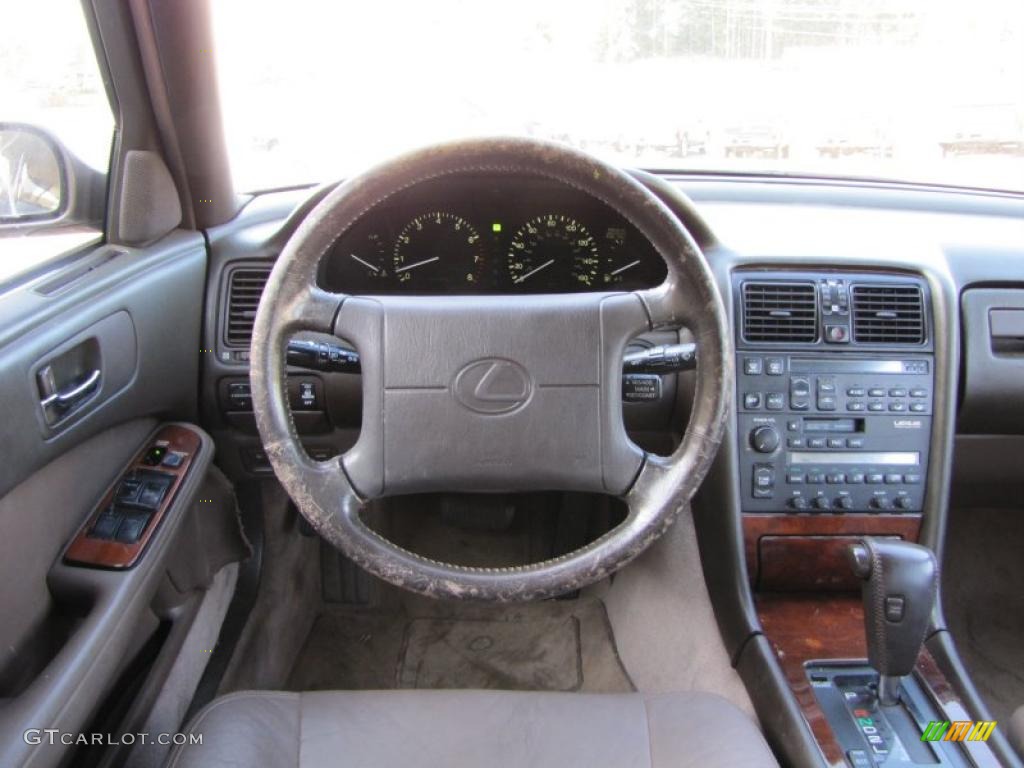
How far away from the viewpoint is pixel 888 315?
1894mm

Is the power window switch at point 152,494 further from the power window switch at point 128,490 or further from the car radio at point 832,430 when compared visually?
the car radio at point 832,430

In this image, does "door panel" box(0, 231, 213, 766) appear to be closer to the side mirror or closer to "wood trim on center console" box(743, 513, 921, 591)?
the side mirror

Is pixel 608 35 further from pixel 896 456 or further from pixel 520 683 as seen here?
pixel 520 683

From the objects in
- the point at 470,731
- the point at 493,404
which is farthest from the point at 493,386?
the point at 470,731

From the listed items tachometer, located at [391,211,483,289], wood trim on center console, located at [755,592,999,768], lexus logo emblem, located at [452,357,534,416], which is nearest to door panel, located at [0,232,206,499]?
tachometer, located at [391,211,483,289]

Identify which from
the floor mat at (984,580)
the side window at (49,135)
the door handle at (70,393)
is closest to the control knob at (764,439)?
the floor mat at (984,580)

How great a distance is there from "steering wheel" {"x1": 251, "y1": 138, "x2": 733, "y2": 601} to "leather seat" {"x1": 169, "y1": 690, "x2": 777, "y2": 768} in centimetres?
27

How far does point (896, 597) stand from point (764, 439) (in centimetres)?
45

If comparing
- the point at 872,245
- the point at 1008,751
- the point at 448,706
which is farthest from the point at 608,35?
the point at 1008,751

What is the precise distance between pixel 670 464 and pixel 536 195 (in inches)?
33.7

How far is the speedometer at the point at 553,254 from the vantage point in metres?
1.98

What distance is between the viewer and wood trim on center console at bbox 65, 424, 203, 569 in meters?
1.55

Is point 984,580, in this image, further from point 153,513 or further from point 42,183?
point 42,183

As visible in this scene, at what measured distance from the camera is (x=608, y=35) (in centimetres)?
200
